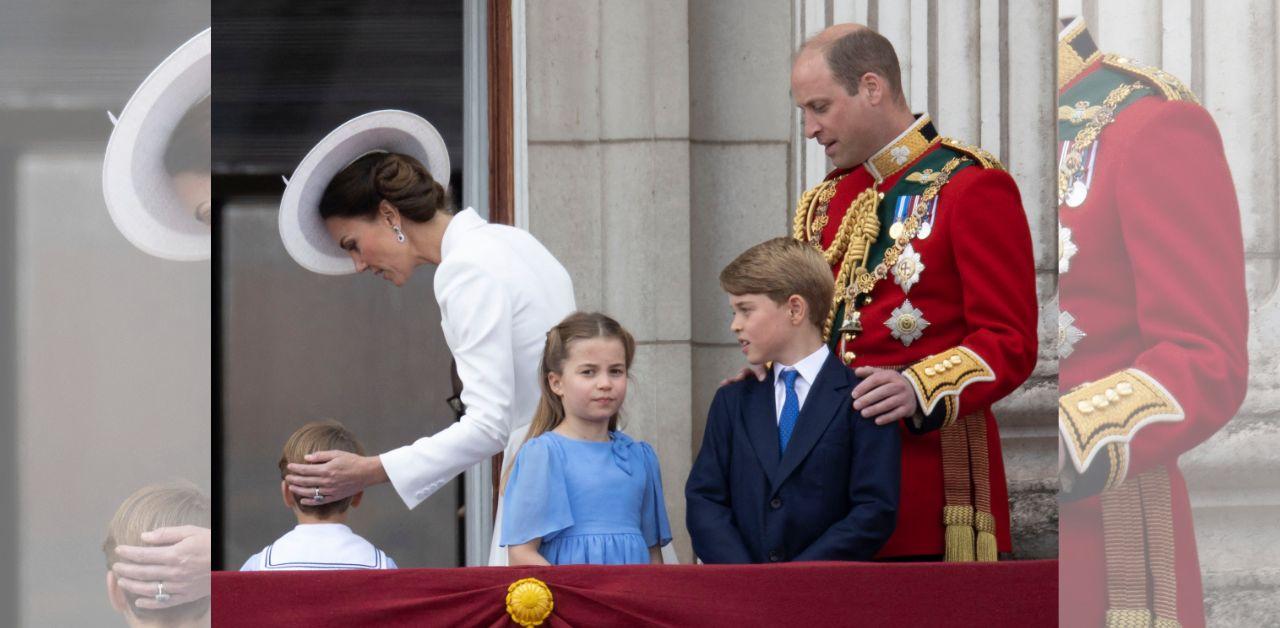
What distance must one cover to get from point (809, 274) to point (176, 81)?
157cm

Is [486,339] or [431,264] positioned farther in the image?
[431,264]

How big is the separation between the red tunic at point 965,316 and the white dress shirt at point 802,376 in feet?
0.73

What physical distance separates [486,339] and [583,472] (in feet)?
1.99

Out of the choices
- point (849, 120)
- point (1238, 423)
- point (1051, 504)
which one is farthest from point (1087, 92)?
point (1051, 504)

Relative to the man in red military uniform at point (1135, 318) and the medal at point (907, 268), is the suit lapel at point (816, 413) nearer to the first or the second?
the medal at point (907, 268)

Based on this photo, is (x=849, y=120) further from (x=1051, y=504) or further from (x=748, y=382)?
(x=1051, y=504)

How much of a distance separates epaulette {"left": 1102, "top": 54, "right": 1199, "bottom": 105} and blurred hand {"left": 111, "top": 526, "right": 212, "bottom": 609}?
131 cm

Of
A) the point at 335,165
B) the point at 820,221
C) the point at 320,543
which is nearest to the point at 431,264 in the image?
the point at 335,165

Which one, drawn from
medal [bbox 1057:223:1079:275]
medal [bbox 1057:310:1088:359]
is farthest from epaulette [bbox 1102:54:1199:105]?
medal [bbox 1057:310:1088:359]

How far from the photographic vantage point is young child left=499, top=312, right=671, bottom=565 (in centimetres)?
335

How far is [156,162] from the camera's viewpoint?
7.30ft

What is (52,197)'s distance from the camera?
2.20 meters

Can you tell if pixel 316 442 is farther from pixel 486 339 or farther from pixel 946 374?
pixel 946 374

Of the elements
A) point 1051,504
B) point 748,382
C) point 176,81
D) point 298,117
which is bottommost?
point 1051,504
